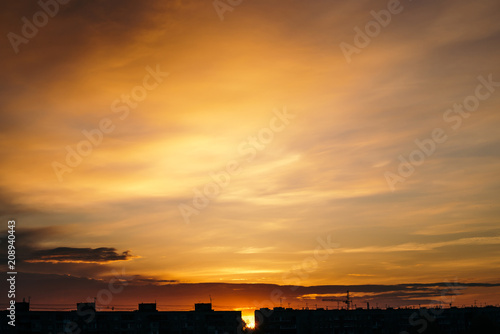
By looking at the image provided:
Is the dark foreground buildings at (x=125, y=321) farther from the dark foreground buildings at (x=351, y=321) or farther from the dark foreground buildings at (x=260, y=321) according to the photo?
the dark foreground buildings at (x=351, y=321)

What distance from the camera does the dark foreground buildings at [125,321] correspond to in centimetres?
13100

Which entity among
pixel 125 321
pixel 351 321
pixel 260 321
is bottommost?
pixel 351 321

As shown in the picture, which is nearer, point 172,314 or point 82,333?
point 82,333

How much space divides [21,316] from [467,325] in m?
142

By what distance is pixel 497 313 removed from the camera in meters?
196

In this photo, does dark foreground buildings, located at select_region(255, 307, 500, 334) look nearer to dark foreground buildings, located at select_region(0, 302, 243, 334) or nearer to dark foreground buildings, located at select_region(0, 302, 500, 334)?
dark foreground buildings, located at select_region(0, 302, 500, 334)

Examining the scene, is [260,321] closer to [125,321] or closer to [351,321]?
[351,321]

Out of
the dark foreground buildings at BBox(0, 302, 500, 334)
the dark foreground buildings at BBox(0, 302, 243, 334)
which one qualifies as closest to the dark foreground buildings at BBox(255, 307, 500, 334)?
the dark foreground buildings at BBox(0, 302, 500, 334)

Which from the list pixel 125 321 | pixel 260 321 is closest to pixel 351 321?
pixel 260 321

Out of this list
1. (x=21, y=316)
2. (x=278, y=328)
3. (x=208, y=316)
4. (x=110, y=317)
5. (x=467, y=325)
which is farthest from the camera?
(x=467, y=325)

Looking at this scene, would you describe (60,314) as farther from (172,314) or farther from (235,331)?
(235,331)

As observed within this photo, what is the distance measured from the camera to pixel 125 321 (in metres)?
141

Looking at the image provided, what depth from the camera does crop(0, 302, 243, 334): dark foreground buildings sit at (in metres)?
131

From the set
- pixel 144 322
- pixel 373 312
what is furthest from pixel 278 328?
pixel 144 322
